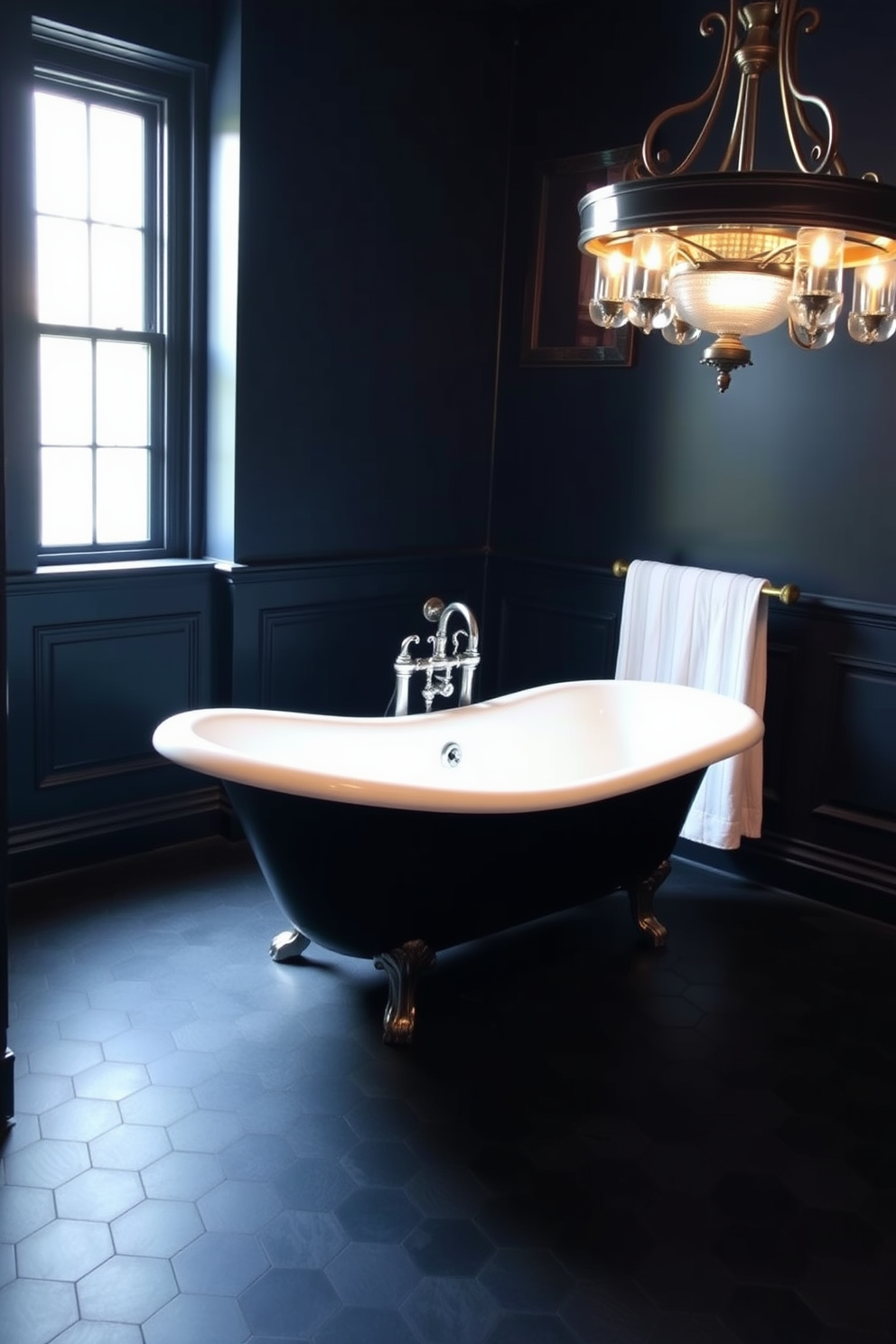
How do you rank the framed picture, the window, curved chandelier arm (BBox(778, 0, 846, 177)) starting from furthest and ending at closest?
the framed picture < the window < curved chandelier arm (BBox(778, 0, 846, 177))

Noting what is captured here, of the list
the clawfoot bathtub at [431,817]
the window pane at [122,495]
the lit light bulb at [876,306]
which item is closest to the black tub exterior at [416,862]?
the clawfoot bathtub at [431,817]

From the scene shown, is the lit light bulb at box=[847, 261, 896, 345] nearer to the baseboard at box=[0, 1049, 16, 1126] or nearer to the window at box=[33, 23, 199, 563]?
the baseboard at box=[0, 1049, 16, 1126]

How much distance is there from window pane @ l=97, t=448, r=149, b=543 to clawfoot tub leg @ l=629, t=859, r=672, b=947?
5.54 feet

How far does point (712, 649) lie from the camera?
3311 millimetres

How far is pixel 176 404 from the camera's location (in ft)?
11.0

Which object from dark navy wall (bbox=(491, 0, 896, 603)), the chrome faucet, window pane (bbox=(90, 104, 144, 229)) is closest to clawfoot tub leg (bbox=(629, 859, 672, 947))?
the chrome faucet

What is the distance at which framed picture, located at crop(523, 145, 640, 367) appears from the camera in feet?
11.8

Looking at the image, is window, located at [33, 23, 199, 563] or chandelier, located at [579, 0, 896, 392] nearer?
chandelier, located at [579, 0, 896, 392]

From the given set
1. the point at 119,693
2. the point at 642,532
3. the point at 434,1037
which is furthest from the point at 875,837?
the point at 119,693

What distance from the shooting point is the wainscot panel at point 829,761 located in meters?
3.12

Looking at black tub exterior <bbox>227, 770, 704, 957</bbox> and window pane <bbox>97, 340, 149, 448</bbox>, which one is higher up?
window pane <bbox>97, 340, 149, 448</bbox>

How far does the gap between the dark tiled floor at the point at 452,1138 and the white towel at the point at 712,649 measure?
1.17ft

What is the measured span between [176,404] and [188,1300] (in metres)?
2.38

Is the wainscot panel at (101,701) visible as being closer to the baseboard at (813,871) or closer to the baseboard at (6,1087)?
the baseboard at (6,1087)
